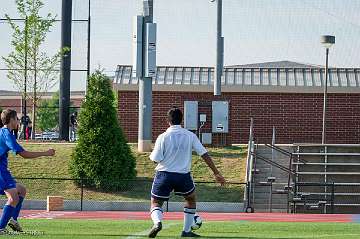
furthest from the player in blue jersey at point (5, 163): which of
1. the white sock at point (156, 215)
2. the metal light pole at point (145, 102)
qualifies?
the metal light pole at point (145, 102)

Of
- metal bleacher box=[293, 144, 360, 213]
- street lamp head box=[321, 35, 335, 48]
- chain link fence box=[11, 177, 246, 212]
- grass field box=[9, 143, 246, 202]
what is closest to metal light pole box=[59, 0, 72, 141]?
grass field box=[9, 143, 246, 202]

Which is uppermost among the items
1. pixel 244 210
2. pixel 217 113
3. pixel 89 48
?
pixel 89 48

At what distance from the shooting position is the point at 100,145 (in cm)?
3167

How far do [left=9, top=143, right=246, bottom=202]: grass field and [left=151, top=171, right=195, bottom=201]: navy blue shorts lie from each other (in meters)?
16.6

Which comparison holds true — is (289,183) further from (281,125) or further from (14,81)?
(14,81)

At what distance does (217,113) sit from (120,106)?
13.6ft

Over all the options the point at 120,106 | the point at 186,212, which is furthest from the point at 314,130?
the point at 186,212

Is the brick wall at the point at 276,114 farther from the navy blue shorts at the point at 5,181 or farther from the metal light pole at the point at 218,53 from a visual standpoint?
the navy blue shorts at the point at 5,181

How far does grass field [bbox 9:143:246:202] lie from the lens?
30672 mm

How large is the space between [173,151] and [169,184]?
47 cm

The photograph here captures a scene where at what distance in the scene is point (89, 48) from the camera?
40125mm

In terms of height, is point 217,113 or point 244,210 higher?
point 217,113

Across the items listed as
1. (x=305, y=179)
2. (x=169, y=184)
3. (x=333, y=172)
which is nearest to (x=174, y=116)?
(x=169, y=184)

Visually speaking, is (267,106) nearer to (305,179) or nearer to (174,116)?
(305,179)
